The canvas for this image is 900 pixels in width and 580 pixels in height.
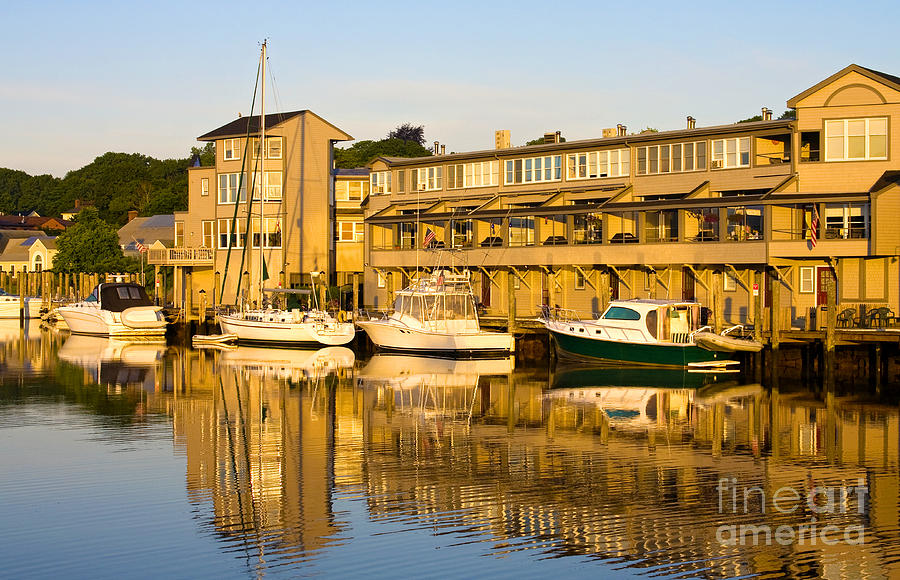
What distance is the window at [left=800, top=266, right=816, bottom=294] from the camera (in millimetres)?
50594

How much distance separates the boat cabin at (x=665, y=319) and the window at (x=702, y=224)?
4.83 meters

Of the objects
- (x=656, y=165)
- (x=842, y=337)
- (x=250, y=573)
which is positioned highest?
(x=656, y=165)

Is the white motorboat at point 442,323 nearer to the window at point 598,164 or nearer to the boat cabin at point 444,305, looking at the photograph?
the boat cabin at point 444,305

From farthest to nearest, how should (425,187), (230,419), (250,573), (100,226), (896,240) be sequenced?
(100,226)
(425,187)
(896,240)
(230,419)
(250,573)

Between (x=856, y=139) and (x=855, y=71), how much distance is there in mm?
3090

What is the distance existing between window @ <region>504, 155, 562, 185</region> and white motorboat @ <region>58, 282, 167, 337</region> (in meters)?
24.4

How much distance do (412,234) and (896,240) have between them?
2867cm

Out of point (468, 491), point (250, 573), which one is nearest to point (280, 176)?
point (468, 491)

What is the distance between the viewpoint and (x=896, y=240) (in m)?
46.9

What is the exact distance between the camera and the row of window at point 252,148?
7588 centimetres

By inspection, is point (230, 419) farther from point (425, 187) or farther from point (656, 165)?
point (425, 187)

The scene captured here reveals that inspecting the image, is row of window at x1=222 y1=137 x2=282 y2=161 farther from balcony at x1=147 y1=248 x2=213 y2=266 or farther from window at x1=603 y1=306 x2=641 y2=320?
window at x1=603 y1=306 x2=641 y2=320

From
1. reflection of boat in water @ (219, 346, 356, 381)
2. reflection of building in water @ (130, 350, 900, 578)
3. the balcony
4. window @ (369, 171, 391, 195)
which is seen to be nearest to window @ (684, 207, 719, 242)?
reflection of building in water @ (130, 350, 900, 578)

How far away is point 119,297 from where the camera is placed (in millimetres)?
72625
